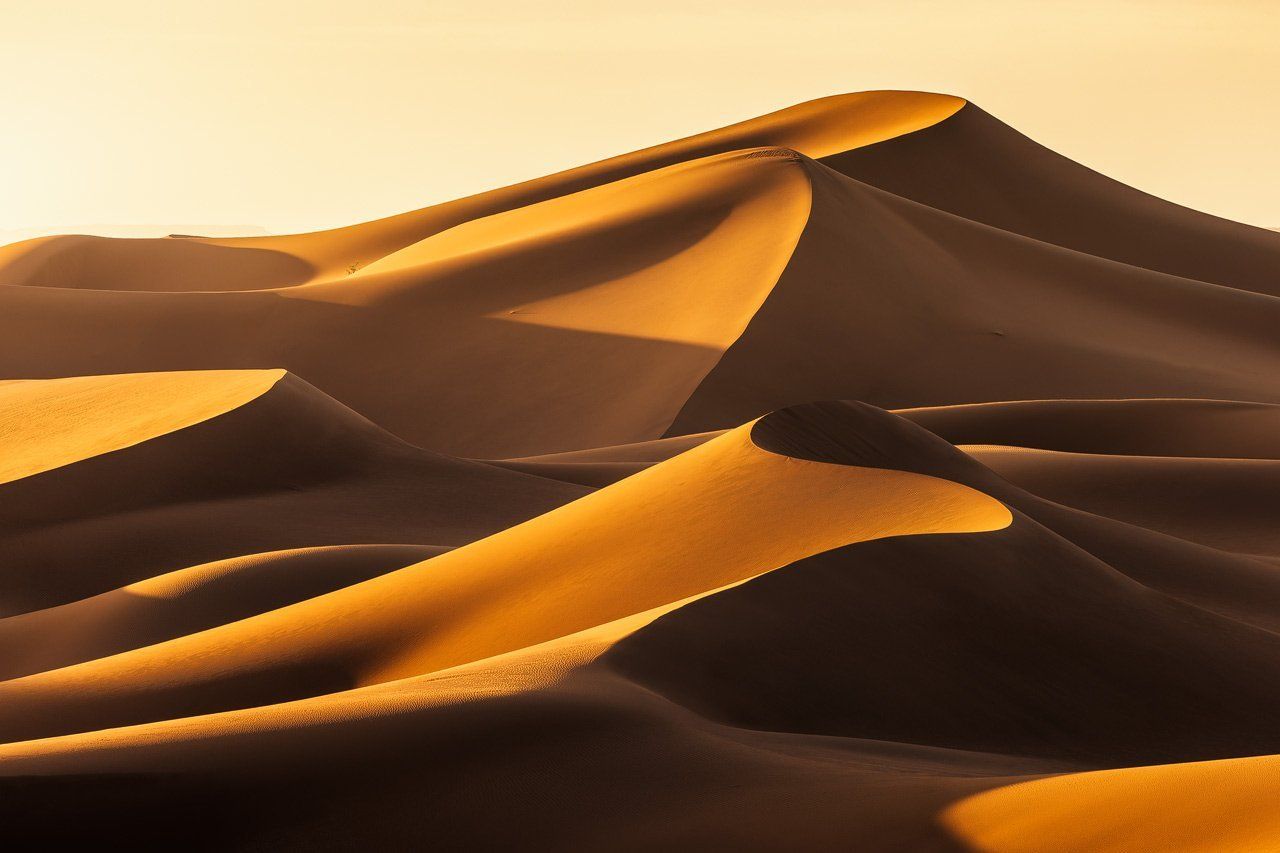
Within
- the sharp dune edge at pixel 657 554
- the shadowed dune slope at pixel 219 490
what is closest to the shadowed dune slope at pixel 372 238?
the sharp dune edge at pixel 657 554

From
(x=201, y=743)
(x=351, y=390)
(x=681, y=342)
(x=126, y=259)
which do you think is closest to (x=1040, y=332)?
(x=681, y=342)

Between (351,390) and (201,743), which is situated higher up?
(201,743)

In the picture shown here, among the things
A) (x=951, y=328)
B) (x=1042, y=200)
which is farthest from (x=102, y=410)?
(x=1042, y=200)

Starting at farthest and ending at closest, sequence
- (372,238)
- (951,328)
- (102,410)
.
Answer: (372,238), (951,328), (102,410)

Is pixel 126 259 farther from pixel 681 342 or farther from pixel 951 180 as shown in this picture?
pixel 681 342

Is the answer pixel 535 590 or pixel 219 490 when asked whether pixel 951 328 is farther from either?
pixel 535 590

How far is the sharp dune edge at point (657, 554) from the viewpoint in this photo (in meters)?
5.08

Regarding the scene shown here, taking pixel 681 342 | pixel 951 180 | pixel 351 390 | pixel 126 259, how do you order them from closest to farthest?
1. pixel 681 342
2. pixel 351 390
3. pixel 951 180
4. pixel 126 259

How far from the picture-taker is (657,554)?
9266mm

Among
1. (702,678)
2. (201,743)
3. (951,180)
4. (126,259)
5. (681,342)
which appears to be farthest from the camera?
(126,259)

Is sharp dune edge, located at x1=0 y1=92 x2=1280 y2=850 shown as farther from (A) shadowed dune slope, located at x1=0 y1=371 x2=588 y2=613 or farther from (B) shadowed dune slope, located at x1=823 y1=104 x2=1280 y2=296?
(B) shadowed dune slope, located at x1=823 y1=104 x2=1280 y2=296

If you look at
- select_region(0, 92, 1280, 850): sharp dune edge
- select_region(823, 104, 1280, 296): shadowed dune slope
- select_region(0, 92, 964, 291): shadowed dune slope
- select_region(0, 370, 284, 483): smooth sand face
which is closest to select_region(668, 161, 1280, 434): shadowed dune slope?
select_region(0, 92, 1280, 850): sharp dune edge

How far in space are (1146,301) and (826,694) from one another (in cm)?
2951

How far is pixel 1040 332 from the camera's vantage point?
101ft
